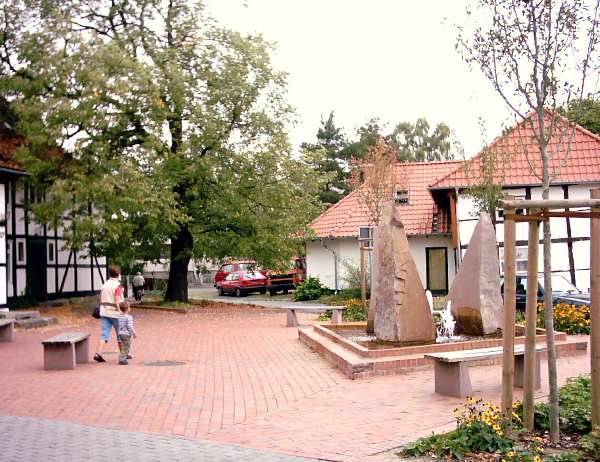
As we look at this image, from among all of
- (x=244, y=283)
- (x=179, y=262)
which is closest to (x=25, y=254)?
(x=179, y=262)

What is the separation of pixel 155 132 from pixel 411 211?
1432 centimetres

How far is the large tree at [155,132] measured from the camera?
24.1 metres

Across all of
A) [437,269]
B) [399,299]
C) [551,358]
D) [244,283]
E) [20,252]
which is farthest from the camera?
[244,283]

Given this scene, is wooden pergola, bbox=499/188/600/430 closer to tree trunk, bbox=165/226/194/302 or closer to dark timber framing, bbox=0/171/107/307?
dark timber framing, bbox=0/171/107/307

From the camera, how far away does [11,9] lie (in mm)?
27125

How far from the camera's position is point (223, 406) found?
371 inches

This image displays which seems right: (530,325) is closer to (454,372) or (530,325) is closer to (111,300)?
(454,372)

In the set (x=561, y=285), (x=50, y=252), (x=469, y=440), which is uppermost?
(x=50, y=252)

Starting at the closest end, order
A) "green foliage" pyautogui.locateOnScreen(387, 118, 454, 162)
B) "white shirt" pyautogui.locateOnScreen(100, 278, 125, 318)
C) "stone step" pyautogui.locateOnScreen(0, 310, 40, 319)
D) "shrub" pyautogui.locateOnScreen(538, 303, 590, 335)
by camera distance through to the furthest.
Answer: "white shirt" pyautogui.locateOnScreen(100, 278, 125, 318) < "shrub" pyautogui.locateOnScreen(538, 303, 590, 335) < "stone step" pyautogui.locateOnScreen(0, 310, 40, 319) < "green foliage" pyautogui.locateOnScreen(387, 118, 454, 162)

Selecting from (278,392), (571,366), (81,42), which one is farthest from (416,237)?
(278,392)

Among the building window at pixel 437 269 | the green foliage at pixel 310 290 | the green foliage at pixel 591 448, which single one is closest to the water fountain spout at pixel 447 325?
→ the green foliage at pixel 591 448

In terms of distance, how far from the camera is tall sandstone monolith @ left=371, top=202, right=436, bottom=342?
13430mm

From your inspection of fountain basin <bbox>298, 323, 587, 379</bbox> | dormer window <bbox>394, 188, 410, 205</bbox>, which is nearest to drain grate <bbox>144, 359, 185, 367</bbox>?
fountain basin <bbox>298, 323, 587, 379</bbox>

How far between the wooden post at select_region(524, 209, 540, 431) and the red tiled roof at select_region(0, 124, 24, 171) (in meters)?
18.9
